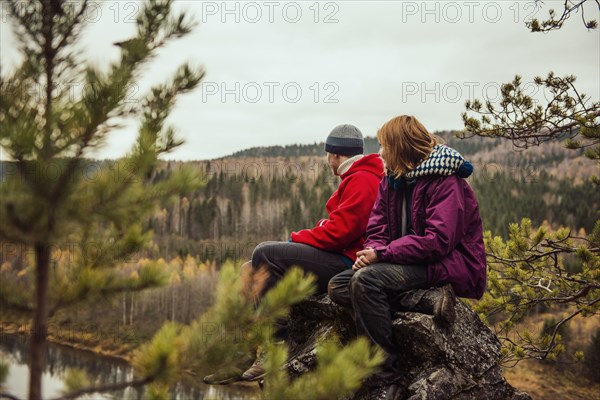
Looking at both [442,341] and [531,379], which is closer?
[442,341]

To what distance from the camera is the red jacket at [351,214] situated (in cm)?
443

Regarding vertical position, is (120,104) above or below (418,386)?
above

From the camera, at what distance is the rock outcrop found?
3766 millimetres

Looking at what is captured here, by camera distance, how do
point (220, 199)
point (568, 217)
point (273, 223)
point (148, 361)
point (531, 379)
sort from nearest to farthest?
point (148, 361) < point (531, 379) < point (568, 217) < point (273, 223) < point (220, 199)

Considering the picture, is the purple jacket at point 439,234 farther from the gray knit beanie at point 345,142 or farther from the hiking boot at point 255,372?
the hiking boot at point 255,372

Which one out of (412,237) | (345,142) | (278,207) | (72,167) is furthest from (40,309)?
(278,207)

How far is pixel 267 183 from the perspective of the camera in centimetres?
10294

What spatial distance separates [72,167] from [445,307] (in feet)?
8.94

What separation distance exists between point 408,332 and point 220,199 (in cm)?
9701

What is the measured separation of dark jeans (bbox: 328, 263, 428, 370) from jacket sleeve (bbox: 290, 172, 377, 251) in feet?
1.82

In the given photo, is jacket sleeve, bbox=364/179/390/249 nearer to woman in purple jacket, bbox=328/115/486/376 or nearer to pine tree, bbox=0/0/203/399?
woman in purple jacket, bbox=328/115/486/376

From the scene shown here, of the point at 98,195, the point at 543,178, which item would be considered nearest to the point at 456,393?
the point at 98,195

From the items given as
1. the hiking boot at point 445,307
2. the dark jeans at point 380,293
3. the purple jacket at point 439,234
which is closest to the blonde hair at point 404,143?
the purple jacket at point 439,234

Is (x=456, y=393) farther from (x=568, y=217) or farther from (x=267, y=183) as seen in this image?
(x=267, y=183)
